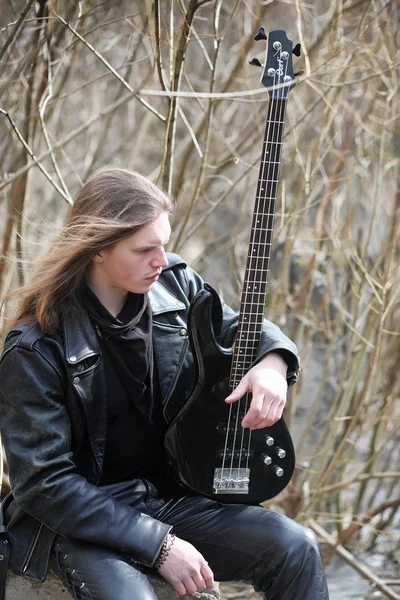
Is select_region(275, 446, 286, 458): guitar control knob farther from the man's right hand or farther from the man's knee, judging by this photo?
the man's right hand

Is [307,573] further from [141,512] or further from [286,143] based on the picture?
[286,143]

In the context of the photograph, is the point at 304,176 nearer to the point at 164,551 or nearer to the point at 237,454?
the point at 237,454

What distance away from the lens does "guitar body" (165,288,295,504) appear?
7.93 feet

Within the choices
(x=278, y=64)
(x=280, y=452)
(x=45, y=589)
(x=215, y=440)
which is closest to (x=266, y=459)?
(x=280, y=452)

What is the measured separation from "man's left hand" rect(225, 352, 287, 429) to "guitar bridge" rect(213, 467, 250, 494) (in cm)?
20

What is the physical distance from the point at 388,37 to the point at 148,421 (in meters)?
2.31

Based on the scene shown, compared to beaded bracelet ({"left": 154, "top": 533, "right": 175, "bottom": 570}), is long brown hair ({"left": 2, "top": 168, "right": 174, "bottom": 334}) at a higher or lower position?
higher

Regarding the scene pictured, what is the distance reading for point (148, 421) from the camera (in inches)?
97.2

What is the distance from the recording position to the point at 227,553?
2.32 meters

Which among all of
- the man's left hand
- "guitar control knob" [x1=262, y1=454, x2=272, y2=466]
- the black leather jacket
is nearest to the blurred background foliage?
the black leather jacket

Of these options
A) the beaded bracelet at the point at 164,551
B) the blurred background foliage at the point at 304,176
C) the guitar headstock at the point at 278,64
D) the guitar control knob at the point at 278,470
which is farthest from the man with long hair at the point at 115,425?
the blurred background foliage at the point at 304,176

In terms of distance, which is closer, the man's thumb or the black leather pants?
the black leather pants

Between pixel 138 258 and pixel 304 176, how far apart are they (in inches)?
69.3

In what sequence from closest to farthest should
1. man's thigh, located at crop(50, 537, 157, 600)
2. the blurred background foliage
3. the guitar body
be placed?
man's thigh, located at crop(50, 537, 157, 600)
the guitar body
the blurred background foliage
